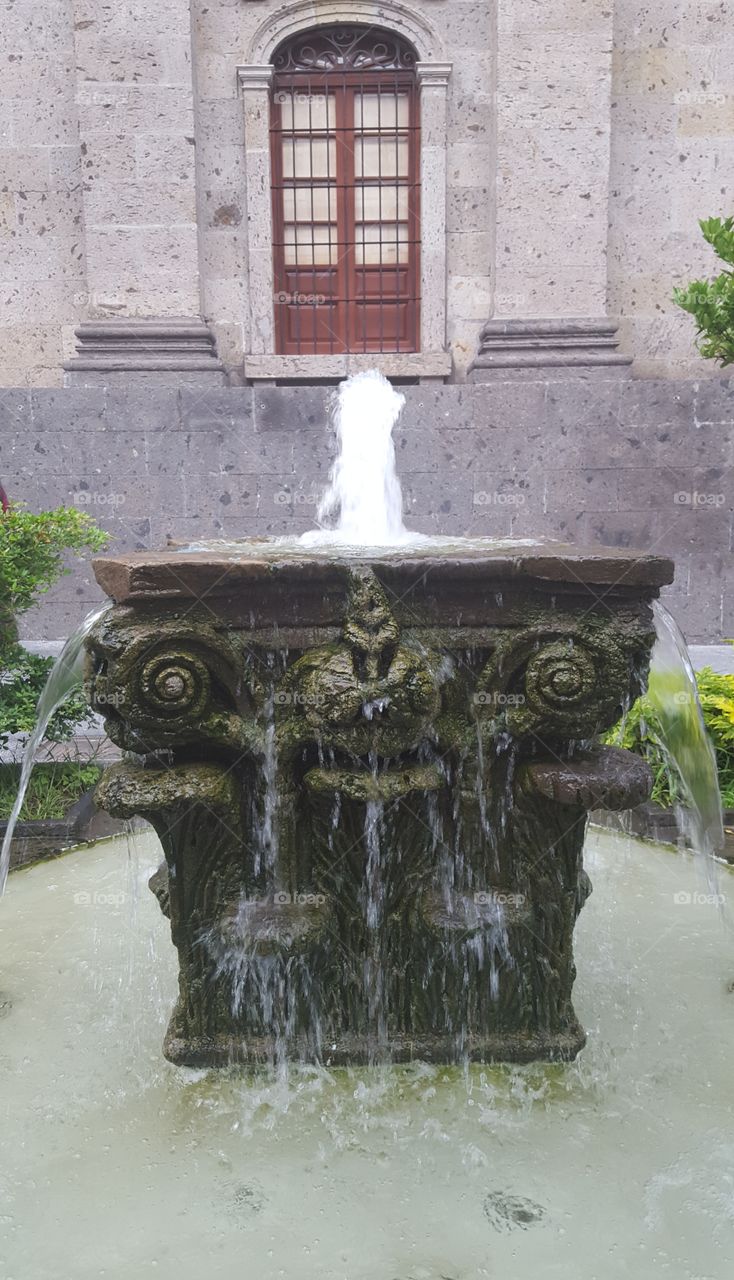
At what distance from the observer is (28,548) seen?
15.7ft

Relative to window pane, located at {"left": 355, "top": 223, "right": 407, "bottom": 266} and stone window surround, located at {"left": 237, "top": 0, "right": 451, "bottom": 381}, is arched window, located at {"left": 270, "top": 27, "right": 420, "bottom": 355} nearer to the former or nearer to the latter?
window pane, located at {"left": 355, "top": 223, "right": 407, "bottom": 266}

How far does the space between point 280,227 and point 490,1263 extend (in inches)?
347

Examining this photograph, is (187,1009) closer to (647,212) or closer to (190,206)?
(190,206)

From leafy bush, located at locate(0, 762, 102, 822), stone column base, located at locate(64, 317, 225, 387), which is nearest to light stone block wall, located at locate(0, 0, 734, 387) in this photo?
stone column base, located at locate(64, 317, 225, 387)

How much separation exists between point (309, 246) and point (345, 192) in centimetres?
62

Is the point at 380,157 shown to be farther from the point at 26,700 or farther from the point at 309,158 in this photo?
the point at 26,700

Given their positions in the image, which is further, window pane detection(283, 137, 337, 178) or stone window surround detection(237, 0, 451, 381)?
window pane detection(283, 137, 337, 178)

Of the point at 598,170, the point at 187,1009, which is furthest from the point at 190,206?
the point at 187,1009

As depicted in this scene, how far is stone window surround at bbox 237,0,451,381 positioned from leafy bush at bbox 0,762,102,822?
4.99 m

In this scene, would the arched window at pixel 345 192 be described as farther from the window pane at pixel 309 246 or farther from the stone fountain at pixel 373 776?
the stone fountain at pixel 373 776

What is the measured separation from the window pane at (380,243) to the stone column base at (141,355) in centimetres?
201

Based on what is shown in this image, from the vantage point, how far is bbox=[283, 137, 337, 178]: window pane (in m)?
8.70

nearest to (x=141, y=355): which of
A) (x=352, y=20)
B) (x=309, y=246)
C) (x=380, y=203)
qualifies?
(x=309, y=246)

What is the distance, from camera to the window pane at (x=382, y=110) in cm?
866
